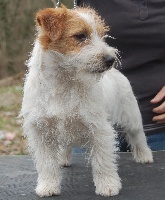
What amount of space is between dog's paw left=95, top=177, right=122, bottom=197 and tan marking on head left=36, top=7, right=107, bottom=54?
1.40 ft

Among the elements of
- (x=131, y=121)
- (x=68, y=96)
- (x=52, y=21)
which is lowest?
(x=131, y=121)

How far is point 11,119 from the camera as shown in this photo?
5.82 meters

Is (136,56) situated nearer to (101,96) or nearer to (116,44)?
(116,44)

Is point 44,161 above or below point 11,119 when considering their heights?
above

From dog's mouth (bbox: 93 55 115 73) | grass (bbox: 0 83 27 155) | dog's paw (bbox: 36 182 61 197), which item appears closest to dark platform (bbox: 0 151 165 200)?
dog's paw (bbox: 36 182 61 197)

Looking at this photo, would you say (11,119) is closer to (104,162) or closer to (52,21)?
(104,162)

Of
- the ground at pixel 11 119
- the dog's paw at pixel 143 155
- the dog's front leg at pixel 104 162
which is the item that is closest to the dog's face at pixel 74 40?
the dog's front leg at pixel 104 162

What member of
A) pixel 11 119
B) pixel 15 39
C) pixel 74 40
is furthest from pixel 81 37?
pixel 15 39

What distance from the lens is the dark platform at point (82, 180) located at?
190 cm

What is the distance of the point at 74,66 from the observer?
181 centimetres

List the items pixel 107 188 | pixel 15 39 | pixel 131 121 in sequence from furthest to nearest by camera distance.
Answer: pixel 15 39 < pixel 131 121 < pixel 107 188

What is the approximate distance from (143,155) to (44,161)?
1.76 feet

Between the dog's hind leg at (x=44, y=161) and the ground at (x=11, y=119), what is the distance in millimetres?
1448

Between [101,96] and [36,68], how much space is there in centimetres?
23
